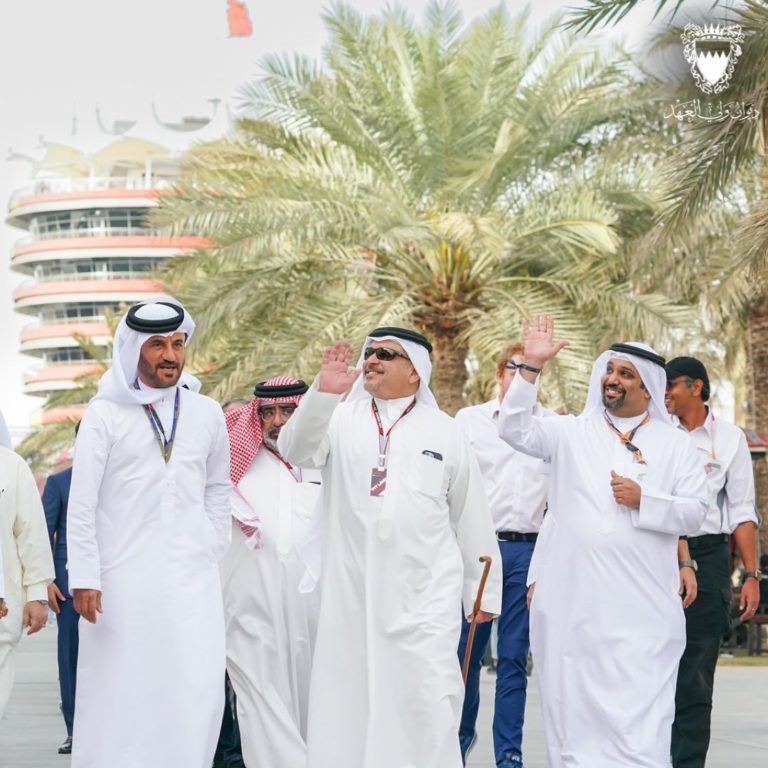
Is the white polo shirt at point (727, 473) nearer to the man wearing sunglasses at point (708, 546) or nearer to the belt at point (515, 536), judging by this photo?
the man wearing sunglasses at point (708, 546)

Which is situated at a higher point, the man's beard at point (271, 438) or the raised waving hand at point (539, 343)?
the raised waving hand at point (539, 343)

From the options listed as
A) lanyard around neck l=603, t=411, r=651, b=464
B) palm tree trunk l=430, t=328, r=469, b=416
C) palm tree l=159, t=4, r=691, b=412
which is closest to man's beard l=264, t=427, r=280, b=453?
lanyard around neck l=603, t=411, r=651, b=464

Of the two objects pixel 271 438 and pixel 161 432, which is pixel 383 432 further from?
pixel 271 438

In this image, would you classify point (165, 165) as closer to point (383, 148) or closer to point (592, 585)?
point (383, 148)

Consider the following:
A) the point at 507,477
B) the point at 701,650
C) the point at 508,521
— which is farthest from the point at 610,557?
the point at 507,477

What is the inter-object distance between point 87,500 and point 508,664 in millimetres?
3126

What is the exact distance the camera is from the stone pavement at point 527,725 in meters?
9.72

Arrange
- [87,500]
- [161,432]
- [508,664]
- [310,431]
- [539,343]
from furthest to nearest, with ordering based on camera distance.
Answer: [508,664] → [539,343] → [310,431] → [161,432] → [87,500]

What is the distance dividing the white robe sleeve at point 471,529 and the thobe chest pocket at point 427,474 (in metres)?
0.14

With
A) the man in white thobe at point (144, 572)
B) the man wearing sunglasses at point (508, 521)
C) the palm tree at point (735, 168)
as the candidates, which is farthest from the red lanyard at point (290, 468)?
the palm tree at point (735, 168)

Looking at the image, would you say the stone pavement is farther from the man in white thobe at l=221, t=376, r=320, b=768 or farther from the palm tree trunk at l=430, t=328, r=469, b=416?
the palm tree trunk at l=430, t=328, r=469, b=416

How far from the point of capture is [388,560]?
734 centimetres

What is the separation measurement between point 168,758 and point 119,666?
41 centimetres

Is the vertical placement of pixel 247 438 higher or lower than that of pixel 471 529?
higher
